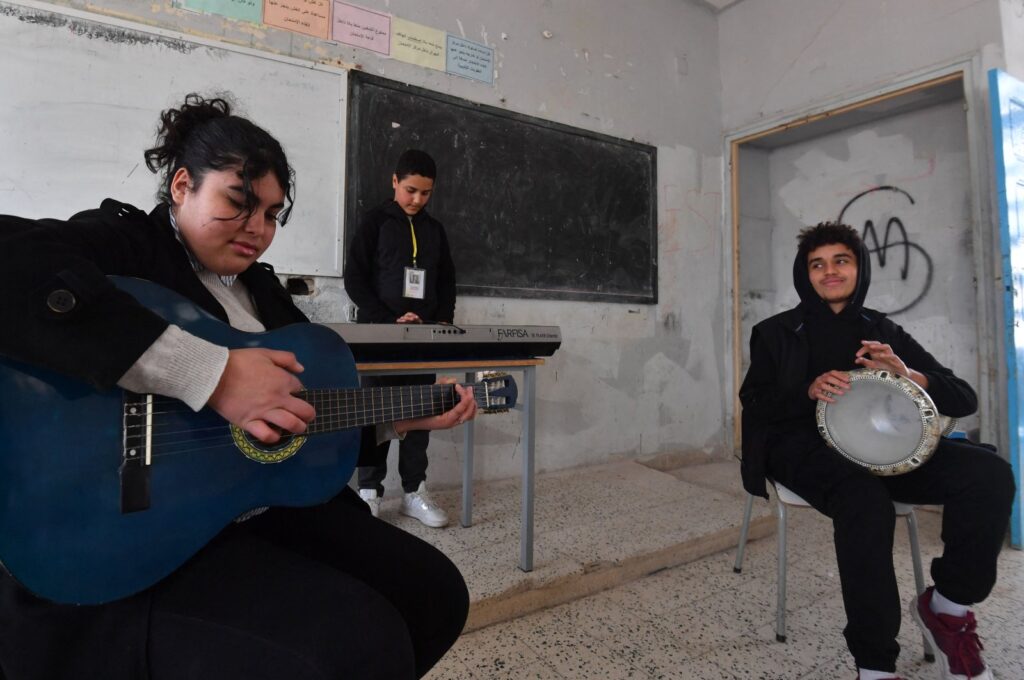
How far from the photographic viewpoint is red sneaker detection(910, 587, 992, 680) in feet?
4.51

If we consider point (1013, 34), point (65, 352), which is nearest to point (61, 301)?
point (65, 352)

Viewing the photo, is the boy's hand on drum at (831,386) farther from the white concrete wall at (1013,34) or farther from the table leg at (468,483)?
the white concrete wall at (1013,34)

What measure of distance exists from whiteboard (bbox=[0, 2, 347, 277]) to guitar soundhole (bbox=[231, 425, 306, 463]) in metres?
1.64

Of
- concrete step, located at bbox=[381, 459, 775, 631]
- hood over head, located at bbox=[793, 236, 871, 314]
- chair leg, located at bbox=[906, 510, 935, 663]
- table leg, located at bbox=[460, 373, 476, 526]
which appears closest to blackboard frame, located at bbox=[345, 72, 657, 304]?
table leg, located at bbox=[460, 373, 476, 526]

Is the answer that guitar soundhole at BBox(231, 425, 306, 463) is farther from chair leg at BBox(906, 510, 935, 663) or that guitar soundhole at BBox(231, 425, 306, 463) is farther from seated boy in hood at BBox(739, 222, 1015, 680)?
chair leg at BBox(906, 510, 935, 663)

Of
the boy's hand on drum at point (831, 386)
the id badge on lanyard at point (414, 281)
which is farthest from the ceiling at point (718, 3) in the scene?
the boy's hand on drum at point (831, 386)

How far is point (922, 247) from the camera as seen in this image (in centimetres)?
329

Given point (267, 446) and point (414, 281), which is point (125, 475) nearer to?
point (267, 446)

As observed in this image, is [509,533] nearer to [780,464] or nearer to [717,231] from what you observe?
[780,464]

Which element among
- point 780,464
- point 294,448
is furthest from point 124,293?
point 780,464

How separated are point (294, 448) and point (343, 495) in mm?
229

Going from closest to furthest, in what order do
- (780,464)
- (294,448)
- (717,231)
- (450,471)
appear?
(294,448) → (780,464) → (450,471) → (717,231)

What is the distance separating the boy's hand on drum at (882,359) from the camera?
1.54m

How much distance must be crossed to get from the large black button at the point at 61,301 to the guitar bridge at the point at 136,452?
128 millimetres
